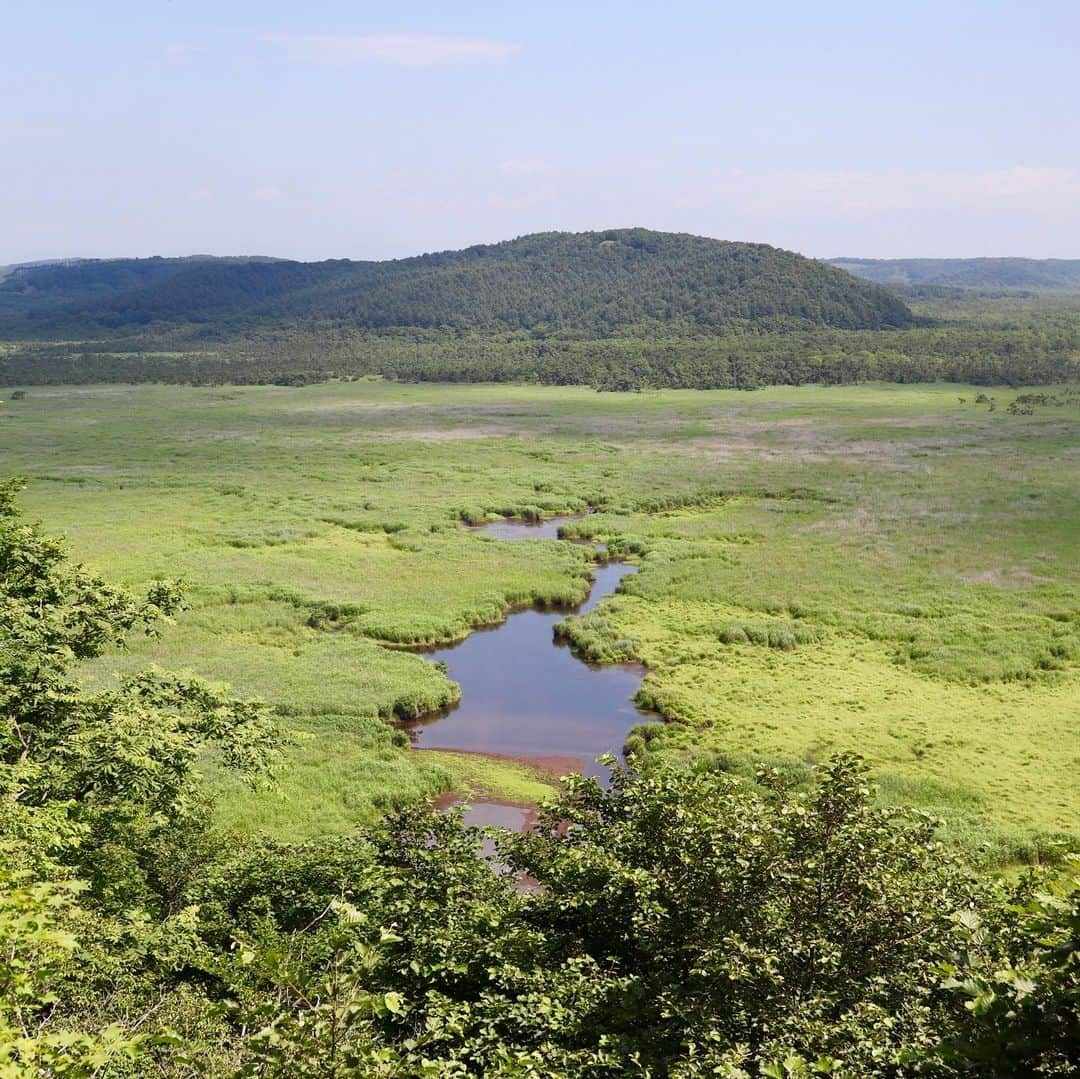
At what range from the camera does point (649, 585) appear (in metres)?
46.0

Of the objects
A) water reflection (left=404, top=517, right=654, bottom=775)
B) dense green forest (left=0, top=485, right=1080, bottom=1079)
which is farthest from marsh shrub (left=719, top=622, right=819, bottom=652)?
dense green forest (left=0, top=485, right=1080, bottom=1079)

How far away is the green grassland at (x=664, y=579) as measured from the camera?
2878 cm

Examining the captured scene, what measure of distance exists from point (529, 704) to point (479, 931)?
2058 cm

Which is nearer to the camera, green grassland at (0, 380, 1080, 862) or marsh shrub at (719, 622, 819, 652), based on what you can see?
green grassland at (0, 380, 1080, 862)

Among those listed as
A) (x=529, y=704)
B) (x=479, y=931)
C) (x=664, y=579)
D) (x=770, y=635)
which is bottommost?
(x=529, y=704)

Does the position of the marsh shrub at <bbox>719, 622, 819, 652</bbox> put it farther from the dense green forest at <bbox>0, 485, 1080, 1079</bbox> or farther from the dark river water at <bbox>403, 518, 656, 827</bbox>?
the dense green forest at <bbox>0, 485, 1080, 1079</bbox>

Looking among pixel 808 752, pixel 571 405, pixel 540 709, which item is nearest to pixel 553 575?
pixel 540 709

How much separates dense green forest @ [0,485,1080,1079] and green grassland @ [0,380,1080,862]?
446cm

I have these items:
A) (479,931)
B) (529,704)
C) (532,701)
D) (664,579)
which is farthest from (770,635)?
(479,931)

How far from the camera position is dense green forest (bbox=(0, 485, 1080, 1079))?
783 cm

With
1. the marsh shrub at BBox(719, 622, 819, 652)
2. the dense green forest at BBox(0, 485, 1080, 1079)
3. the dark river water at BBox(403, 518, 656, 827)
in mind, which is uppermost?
the dense green forest at BBox(0, 485, 1080, 1079)

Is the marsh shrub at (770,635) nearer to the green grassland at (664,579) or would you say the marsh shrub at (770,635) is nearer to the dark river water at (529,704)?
the green grassland at (664,579)

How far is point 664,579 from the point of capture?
4697cm

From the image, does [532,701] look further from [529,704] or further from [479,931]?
[479,931]
